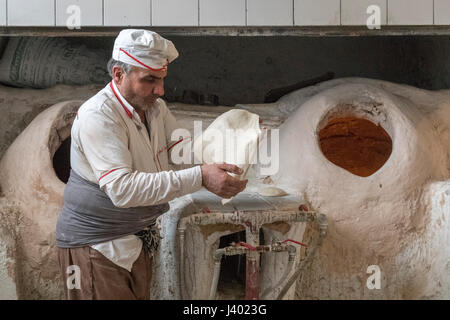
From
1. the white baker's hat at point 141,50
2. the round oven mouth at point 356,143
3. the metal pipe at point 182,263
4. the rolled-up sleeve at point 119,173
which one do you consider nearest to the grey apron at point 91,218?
the rolled-up sleeve at point 119,173

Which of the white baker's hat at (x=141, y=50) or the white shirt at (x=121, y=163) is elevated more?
the white baker's hat at (x=141, y=50)

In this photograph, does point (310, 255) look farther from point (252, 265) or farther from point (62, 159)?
point (62, 159)

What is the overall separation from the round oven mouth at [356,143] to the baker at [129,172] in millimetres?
2146

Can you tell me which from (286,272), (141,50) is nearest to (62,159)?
(286,272)

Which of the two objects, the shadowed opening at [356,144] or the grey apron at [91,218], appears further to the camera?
the shadowed opening at [356,144]

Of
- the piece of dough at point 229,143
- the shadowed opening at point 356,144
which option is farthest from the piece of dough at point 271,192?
the piece of dough at point 229,143

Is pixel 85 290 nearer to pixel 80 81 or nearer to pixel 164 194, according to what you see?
pixel 164 194

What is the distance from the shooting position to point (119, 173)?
6.87 feet

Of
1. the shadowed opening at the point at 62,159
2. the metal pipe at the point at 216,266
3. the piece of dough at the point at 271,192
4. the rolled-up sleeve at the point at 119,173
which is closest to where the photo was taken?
the rolled-up sleeve at the point at 119,173

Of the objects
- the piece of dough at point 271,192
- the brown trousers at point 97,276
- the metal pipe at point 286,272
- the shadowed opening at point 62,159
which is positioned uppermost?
the shadowed opening at point 62,159

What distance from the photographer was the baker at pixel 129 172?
7.07 feet

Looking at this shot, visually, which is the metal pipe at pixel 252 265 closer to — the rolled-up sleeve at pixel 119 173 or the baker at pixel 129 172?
the baker at pixel 129 172

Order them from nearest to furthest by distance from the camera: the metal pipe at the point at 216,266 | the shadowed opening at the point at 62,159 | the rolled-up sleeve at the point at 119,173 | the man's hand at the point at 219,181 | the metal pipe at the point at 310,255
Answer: the rolled-up sleeve at the point at 119,173, the man's hand at the point at 219,181, the metal pipe at the point at 216,266, the metal pipe at the point at 310,255, the shadowed opening at the point at 62,159

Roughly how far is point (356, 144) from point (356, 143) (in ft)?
0.04
